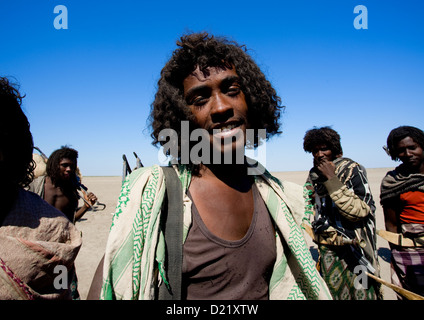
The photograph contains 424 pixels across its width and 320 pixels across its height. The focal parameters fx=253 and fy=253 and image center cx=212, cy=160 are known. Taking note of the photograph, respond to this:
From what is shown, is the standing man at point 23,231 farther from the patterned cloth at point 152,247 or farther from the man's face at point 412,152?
the man's face at point 412,152

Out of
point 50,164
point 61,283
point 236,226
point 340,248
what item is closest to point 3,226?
point 61,283

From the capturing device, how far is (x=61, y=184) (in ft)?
14.9

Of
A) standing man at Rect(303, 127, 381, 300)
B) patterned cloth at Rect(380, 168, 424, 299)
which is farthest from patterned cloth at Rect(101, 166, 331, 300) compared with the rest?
patterned cloth at Rect(380, 168, 424, 299)

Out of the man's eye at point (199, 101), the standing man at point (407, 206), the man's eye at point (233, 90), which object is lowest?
the standing man at point (407, 206)

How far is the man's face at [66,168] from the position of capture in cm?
463

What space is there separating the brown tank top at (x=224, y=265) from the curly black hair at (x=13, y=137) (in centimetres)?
110

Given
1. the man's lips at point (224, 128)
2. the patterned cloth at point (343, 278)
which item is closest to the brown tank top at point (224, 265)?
Answer: the man's lips at point (224, 128)

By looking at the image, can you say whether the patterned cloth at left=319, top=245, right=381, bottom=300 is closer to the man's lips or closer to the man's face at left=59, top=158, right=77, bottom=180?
the man's lips

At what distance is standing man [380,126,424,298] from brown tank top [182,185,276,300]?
2.57 meters

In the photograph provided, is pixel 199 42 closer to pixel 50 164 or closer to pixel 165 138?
pixel 165 138

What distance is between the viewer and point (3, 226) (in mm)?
1396

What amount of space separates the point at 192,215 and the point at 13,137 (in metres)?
1.14

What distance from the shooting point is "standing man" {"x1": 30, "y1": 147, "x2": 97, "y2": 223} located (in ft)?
14.2
